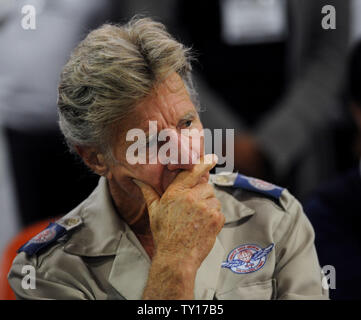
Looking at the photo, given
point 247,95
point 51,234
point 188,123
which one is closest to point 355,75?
point 247,95

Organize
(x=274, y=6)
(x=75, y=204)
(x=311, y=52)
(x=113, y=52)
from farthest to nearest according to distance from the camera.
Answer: (x=311, y=52) < (x=274, y=6) < (x=75, y=204) < (x=113, y=52)

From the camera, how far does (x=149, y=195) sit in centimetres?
73

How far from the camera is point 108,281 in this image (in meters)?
0.78

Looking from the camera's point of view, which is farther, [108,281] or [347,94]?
[347,94]

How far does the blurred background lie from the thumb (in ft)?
0.30

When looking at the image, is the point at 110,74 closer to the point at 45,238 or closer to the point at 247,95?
the point at 45,238

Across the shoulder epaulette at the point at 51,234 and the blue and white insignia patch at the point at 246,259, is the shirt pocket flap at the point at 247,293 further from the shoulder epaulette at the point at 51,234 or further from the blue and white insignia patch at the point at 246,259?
the shoulder epaulette at the point at 51,234

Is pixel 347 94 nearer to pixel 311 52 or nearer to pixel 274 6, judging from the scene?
pixel 311 52

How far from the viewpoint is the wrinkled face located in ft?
2.35

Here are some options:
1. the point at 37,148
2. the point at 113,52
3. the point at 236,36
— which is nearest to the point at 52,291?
the point at 113,52

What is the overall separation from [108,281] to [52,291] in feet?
0.25

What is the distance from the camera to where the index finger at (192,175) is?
72cm

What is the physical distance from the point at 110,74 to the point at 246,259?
1.00 feet
